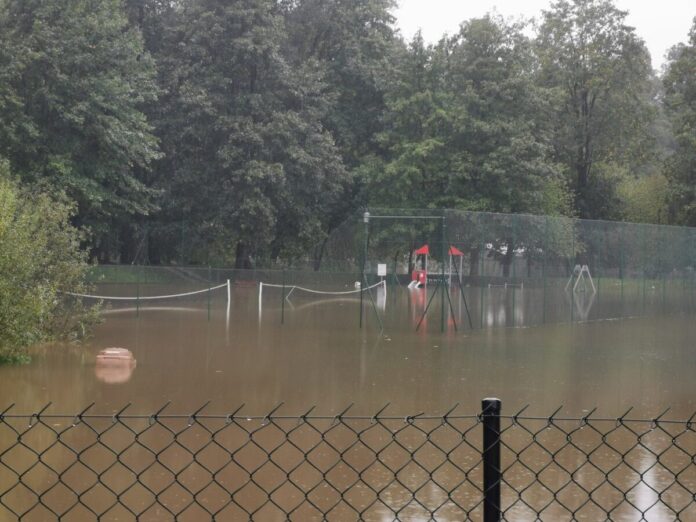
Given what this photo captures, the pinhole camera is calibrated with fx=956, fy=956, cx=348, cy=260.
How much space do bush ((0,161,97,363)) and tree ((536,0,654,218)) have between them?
3431cm

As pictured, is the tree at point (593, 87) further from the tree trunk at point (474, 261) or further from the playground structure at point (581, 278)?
the tree trunk at point (474, 261)

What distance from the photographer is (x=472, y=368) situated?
1479 centimetres

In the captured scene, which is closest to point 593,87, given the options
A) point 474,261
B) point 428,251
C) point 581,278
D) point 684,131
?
point 684,131

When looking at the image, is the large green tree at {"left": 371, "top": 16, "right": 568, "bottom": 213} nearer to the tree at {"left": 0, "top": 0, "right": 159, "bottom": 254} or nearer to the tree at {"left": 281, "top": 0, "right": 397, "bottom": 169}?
the tree at {"left": 281, "top": 0, "right": 397, "bottom": 169}

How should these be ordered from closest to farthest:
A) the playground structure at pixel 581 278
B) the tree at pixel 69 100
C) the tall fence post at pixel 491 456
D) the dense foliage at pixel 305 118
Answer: the tall fence post at pixel 491 456
the playground structure at pixel 581 278
the tree at pixel 69 100
the dense foliage at pixel 305 118

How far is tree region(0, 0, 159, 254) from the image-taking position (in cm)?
3044

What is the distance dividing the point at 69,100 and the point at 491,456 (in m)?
30.2

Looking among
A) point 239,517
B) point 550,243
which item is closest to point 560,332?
point 550,243

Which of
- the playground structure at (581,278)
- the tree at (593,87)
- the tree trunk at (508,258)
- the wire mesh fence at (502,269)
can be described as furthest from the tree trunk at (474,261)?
the tree at (593,87)

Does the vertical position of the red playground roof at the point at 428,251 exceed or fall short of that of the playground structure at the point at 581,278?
it exceeds it

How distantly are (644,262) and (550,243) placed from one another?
6.12 m

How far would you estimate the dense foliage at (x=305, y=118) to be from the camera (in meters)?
31.7

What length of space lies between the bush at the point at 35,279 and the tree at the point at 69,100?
42.2 feet

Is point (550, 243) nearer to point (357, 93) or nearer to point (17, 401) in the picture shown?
point (17, 401)
